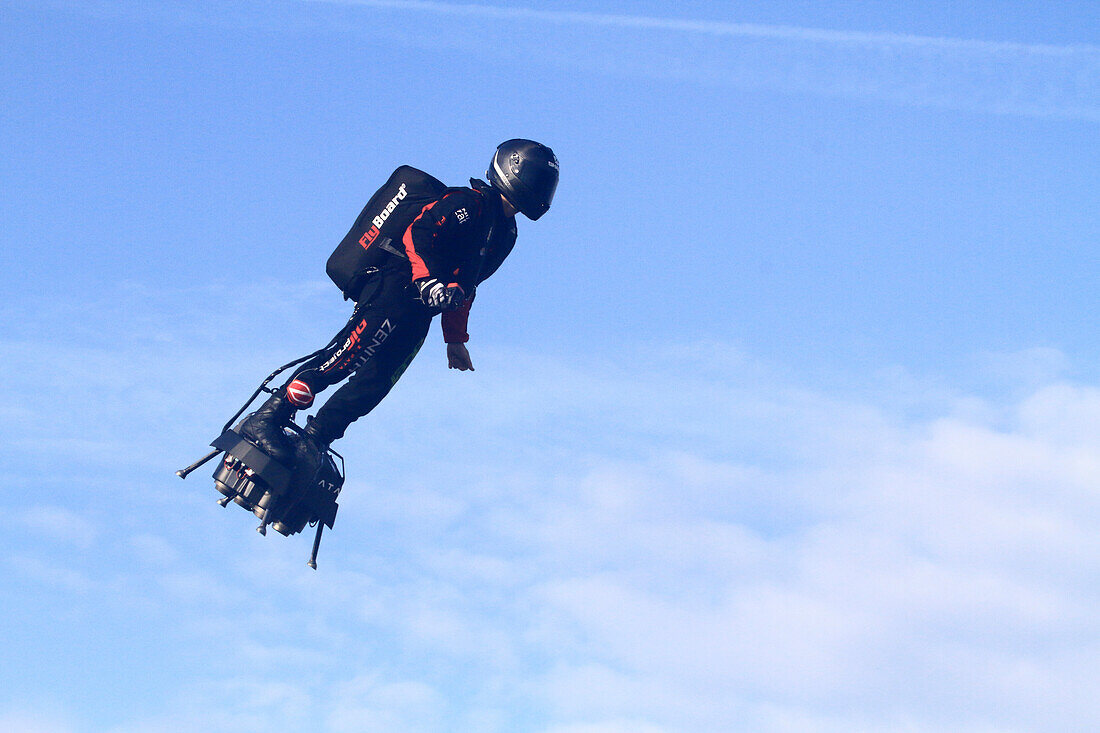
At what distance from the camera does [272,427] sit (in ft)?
35.4

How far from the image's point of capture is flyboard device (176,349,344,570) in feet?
34.5

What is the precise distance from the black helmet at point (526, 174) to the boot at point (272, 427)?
2734 millimetres

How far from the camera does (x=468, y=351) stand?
470 inches

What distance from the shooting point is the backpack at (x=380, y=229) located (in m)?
11.0

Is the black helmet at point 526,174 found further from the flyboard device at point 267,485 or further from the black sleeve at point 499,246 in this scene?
the flyboard device at point 267,485

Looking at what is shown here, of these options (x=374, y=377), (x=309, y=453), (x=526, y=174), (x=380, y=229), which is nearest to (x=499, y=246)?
(x=526, y=174)

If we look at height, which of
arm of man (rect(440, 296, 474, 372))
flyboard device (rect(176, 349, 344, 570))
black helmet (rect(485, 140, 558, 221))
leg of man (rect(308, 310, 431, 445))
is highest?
black helmet (rect(485, 140, 558, 221))

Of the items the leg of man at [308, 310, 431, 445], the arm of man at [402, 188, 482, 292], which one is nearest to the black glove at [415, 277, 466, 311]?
the arm of man at [402, 188, 482, 292]

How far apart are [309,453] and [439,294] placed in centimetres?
191

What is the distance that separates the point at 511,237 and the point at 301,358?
2229mm

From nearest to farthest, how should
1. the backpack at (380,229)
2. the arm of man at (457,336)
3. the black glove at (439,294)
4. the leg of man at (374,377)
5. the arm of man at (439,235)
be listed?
the black glove at (439,294), the arm of man at (439,235), the leg of man at (374,377), the backpack at (380,229), the arm of man at (457,336)

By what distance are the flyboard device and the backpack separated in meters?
1.38

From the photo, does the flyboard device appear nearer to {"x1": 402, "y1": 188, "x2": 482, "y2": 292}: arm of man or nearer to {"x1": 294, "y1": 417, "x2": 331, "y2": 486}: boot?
{"x1": 294, "y1": 417, "x2": 331, "y2": 486}: boot

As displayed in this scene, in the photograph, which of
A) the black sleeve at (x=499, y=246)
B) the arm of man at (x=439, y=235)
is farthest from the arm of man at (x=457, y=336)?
the arm of man at (x=439, y=235)
